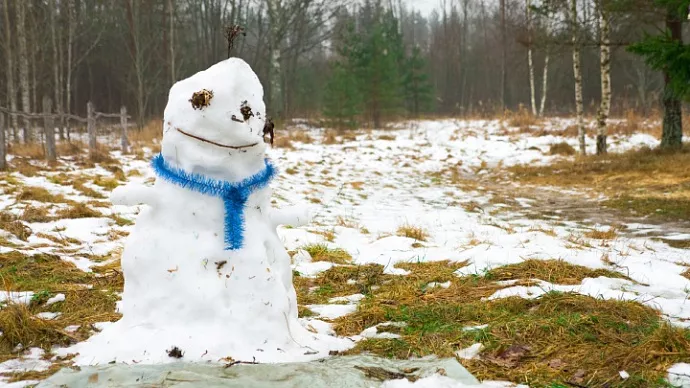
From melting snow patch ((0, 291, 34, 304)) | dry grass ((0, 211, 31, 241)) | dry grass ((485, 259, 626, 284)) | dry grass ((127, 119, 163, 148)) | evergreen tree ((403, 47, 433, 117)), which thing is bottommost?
dry grass ((485, 259, 626, 284))

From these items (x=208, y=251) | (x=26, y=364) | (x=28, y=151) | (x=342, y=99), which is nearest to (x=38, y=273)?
(x=26, y=364)

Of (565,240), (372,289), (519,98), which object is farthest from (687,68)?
(519,98)

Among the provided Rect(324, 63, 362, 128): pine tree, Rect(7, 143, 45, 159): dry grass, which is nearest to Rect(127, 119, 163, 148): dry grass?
Rect(7, 143, 45, 159): dry grass

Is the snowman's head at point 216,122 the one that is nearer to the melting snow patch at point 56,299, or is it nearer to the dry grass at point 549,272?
the melting snow patch at point 56,299

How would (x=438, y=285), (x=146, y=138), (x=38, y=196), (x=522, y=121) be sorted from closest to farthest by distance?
1. (x=438, y=285)
2. (x=38, y=196)
3. (x=146, y=138)
4. (x=522, y=121)

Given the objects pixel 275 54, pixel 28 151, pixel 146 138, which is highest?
pixel 275 54

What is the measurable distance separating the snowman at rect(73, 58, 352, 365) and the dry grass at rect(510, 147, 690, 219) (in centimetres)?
636

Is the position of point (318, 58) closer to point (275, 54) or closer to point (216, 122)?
point (275, 54)

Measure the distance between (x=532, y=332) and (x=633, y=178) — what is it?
339 inches

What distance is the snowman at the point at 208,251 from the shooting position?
7.48ft

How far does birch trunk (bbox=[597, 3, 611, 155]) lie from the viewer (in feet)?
37.9

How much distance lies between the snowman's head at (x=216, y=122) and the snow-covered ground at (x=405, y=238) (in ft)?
3.75

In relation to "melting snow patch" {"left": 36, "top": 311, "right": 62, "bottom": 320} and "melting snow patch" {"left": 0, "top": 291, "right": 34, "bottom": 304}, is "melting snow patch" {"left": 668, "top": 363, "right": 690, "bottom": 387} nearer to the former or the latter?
"melting snow patch" {"left": 36, "top": 311, "right": 62, "bottom": 320}

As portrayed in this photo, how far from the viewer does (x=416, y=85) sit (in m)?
30.7
